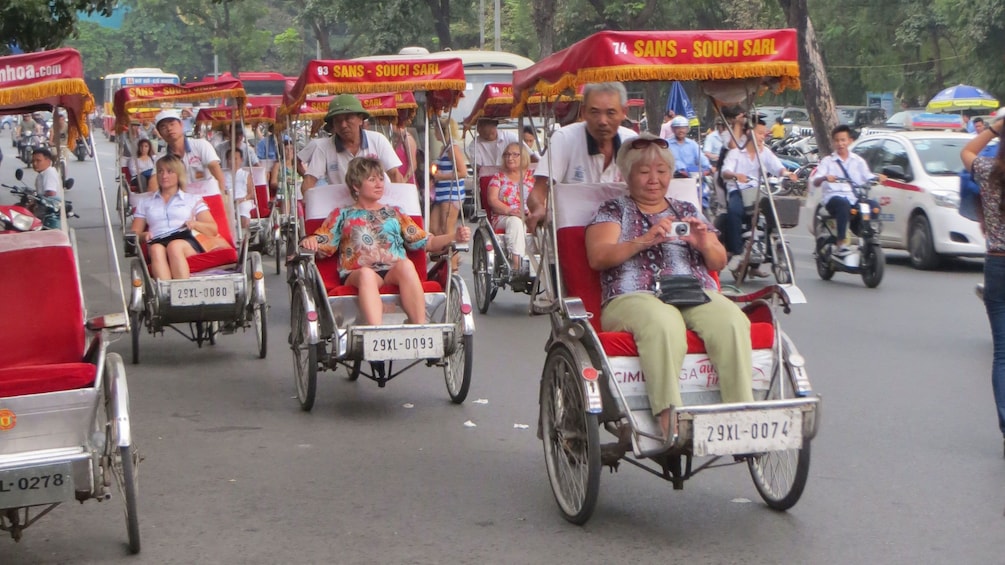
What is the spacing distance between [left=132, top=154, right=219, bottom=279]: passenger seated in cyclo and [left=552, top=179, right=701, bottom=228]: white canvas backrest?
4579 millimetres

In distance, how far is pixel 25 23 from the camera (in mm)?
14336

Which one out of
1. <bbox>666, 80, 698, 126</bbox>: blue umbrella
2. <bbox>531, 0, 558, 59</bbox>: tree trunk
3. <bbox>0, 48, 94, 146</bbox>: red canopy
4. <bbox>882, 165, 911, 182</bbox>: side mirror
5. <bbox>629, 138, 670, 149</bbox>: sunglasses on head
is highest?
<bbox>531, 0, 558, 59</bbox>: tree trunk

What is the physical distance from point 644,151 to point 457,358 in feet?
9.09

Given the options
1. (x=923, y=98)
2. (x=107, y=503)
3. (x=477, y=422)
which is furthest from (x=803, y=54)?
(x=923, y=98)

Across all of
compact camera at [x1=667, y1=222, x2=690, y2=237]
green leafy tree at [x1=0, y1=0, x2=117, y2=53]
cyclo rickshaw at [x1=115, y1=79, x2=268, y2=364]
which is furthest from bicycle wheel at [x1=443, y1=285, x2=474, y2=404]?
green leafy tree at [x1=0, y1=0, x2=117, y2=53]

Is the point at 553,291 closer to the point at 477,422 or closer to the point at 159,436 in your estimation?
the point at 477,422

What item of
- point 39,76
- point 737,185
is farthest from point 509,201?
point 39,76

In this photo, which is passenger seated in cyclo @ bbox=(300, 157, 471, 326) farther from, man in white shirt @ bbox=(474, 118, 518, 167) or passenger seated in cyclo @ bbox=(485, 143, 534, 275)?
man in white shirt @ bbox=(474, 118, 518, 167)

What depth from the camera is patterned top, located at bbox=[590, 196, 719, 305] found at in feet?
19.7

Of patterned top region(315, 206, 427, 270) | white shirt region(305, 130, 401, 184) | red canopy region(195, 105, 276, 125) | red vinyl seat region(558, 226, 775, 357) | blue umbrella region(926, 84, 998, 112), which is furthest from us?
blue umbrella region(926, 84, 998, 112)

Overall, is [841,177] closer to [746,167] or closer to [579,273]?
[746,167]

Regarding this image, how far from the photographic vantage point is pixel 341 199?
9.10 metres

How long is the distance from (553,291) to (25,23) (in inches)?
401

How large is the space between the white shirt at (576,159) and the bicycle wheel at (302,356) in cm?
200
